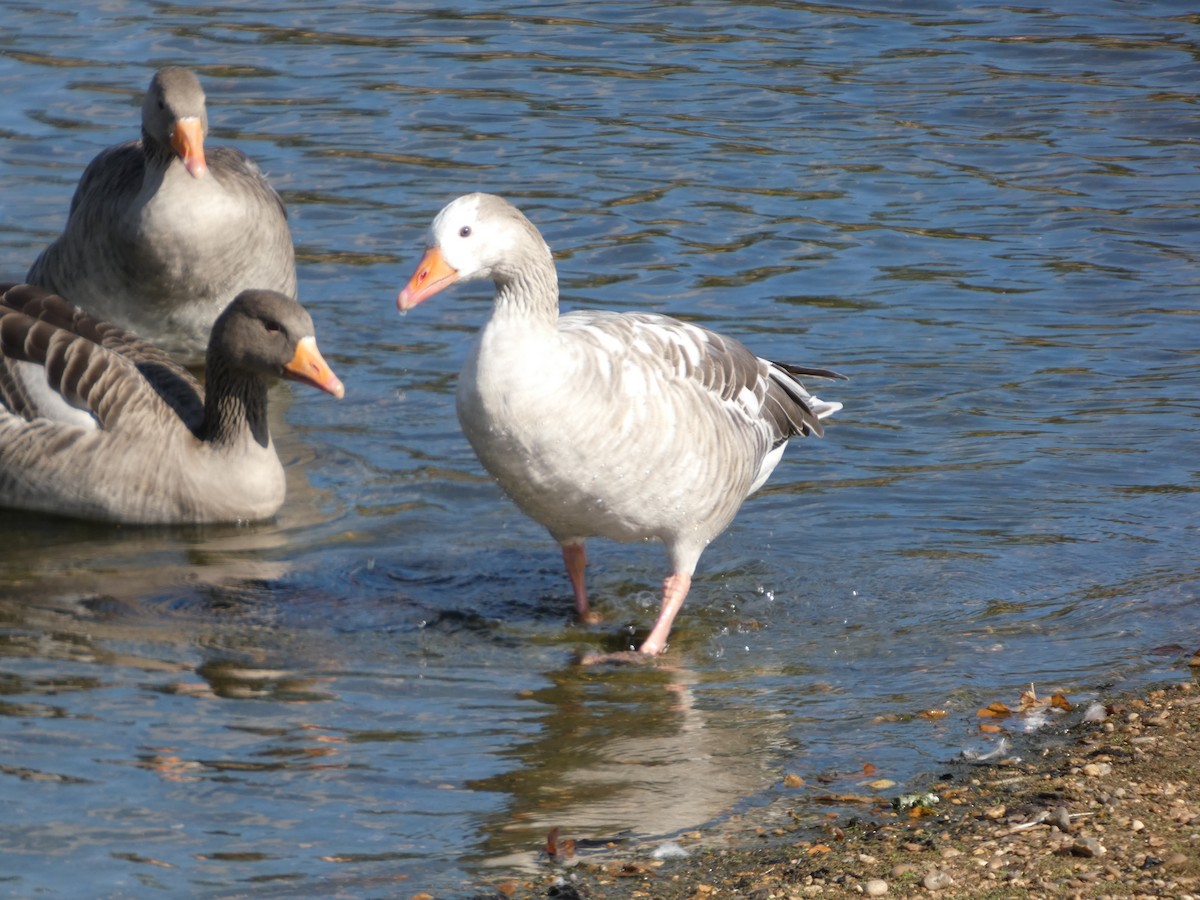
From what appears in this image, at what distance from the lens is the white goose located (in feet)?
19.8

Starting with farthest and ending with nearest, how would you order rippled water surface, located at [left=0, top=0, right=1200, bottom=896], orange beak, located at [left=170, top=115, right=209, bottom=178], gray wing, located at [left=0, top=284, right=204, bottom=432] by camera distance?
orange beak, located at [left=170, top=115, right=209, bottom=178]
gray wing, located at [left=0, top=284, right=204, bottom=432]
rippled water surface, located at [left=0, top=0, right=1200, bottom=896]

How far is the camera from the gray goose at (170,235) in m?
9.62

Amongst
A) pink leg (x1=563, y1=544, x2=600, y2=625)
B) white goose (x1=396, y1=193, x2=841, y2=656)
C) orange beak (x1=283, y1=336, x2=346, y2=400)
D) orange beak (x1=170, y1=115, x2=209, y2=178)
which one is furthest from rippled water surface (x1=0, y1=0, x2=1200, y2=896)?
orange beak (x1=170, y1=115, x2=209, y2=178)

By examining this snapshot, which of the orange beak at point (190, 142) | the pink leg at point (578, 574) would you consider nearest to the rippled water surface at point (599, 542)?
the pink leg at point (578, 574)

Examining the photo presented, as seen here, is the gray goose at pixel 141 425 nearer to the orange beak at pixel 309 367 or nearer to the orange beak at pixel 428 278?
the orange beak at pixel 309 367

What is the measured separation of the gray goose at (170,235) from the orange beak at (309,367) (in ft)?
6.17

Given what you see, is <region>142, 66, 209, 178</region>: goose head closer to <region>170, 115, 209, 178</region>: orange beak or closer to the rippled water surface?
<region>170, 115, 209, 178</region>: orange beak

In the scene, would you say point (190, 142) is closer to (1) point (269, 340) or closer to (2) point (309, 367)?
(1) point (269, 340)

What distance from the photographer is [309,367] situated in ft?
26.4

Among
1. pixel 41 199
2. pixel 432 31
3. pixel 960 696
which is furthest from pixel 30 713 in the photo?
pixel 432 31

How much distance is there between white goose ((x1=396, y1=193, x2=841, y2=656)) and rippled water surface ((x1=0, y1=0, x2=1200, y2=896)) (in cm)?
52

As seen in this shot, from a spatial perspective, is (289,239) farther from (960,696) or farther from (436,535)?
(960,696)

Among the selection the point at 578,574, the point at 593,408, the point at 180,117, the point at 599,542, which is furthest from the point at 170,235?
the point at 593,408

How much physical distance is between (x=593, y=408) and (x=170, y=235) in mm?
4252
